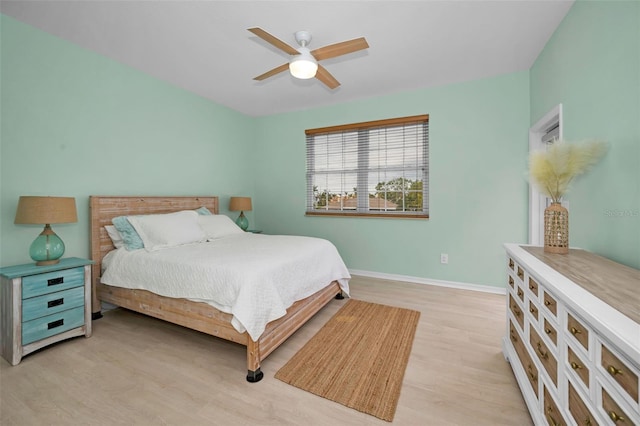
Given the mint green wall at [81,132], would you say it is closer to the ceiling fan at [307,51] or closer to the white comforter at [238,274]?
the white comforter at [238,274]

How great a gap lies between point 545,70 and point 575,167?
1.57 metres

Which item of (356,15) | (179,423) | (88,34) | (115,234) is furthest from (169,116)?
(179,423)

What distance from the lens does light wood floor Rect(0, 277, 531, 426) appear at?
1.46 meters

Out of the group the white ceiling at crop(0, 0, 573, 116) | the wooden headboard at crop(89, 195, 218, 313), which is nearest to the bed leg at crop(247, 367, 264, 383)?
the wooden headboard at crop(89, 195, 218, 313)

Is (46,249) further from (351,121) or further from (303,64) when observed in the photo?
(351,121)

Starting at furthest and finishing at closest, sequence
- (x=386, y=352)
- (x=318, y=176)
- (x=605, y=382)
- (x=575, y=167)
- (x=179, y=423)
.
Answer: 1. (x=318, y=176)
2. (x=386, y=352)
3. (x=575, y=167)
4. (x=179, y=423)
5. (x=605, y=382)

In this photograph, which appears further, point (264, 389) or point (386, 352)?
point (386, 352)

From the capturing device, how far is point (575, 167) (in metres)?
1.62

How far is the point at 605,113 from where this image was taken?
64.4 inches

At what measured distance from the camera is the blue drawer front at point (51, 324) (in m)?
1.98

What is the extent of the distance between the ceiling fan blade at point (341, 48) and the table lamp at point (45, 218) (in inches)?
93.4

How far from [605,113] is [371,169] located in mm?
2549

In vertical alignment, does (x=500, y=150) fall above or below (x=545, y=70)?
below

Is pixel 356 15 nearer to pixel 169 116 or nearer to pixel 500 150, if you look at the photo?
pixel 500 150
